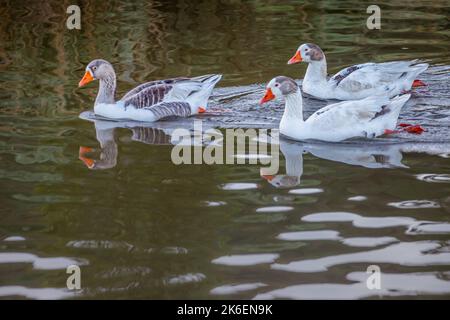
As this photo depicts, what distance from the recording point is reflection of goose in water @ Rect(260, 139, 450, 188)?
9320 mm

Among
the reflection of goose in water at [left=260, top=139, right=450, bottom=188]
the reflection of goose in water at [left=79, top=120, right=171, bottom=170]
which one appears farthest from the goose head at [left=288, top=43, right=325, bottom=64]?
the reflection of goose in water at [left=79, top=120, right=171, bottom=170]

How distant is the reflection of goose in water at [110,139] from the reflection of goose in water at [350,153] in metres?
1.54

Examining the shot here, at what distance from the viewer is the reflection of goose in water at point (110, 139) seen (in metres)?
9.80

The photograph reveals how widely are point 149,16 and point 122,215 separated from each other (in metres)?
10.8

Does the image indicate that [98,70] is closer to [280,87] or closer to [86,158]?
[86,158]

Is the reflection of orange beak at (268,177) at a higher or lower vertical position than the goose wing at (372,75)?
lower

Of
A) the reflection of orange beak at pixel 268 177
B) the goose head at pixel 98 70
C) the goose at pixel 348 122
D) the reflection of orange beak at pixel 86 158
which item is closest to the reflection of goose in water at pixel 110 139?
the reflection of orange beak at pixel 86 158

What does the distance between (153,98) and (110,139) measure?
113cm

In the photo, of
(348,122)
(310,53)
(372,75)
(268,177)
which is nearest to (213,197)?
(268,177)

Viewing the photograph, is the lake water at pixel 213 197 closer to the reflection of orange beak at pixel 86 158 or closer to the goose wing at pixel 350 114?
the reflection of orange beak at pixel 86 158

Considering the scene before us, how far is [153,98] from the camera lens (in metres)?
11.8
